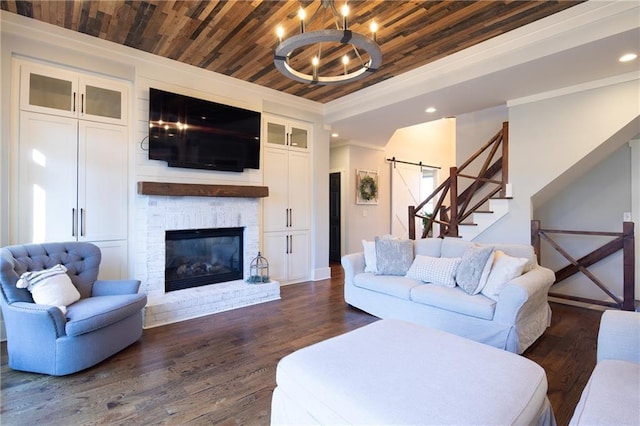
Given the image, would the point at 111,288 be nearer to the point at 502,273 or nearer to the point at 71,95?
the point at 71,95

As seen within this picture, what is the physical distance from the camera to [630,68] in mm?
3186

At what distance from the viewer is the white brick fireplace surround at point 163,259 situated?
3.57m

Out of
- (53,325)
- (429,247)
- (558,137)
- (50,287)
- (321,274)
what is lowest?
(321,274)

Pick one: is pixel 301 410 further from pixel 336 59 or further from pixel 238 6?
pixel 336 59

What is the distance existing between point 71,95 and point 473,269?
177 inches

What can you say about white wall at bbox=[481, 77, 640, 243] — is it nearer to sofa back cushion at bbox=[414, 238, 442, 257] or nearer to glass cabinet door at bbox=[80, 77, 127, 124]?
sofa back cushion at bbox=[414, 238, 442, 257]

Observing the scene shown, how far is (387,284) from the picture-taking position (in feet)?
11.4

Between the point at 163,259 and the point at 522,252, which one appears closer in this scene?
the point at 522,252

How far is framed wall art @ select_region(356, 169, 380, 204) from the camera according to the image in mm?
6941

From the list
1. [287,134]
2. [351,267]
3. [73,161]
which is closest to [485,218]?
[351,267]

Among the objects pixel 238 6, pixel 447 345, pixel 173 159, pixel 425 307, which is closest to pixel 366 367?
pixel 447 345

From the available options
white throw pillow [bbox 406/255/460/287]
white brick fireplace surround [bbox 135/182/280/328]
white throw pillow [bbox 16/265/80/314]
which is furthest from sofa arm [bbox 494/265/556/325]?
white throw pillow [bbox 16/265/80/314]

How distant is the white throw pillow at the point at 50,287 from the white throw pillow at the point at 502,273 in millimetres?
3553

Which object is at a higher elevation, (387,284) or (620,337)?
(620,337)
